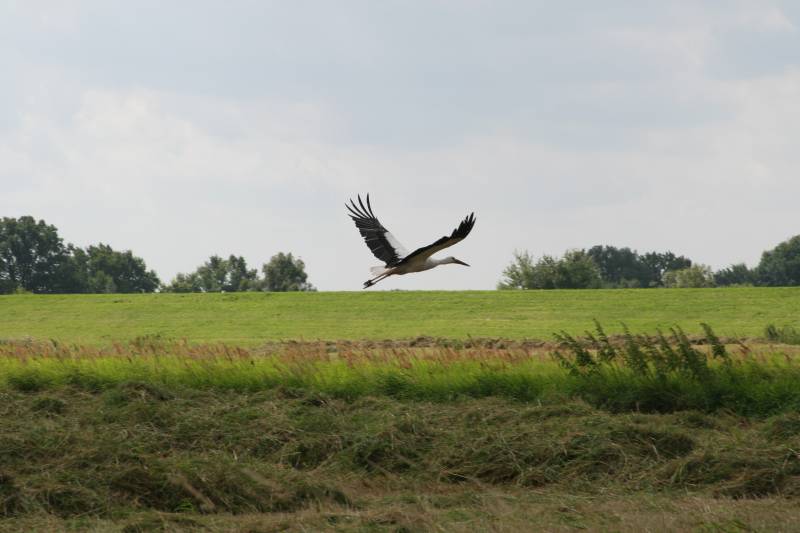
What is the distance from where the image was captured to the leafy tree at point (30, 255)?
74.8 metres

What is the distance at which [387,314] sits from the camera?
36.2 m

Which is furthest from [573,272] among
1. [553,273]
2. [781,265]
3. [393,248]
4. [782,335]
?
[393,248]

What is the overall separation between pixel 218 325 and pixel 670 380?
2284 centimetres

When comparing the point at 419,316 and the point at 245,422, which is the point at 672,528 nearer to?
the point at 245,422

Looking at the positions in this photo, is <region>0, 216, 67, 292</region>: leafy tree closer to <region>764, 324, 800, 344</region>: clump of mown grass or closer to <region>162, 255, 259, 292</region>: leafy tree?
<region>162, 255, 259, 292</region>: leafy tree

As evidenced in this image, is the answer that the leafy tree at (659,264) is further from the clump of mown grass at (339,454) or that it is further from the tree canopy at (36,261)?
the clump of mown grass at (339,454)

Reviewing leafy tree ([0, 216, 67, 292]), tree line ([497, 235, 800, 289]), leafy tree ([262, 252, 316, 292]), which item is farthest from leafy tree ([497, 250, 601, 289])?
leafy tree ([0, 216, 67, 292])

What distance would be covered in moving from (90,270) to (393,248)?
241 ft

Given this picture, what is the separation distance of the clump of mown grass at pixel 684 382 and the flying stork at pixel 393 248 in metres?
2.50

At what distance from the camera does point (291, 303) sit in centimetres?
3919

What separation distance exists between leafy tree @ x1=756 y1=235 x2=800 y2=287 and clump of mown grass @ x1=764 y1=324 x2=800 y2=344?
200 ft

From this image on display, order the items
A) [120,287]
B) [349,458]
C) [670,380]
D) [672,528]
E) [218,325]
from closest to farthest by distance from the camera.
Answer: [672,528] → [349,458] → [670,380] → [218,325] → [120,287]

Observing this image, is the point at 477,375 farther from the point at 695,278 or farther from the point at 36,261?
the point at 36,261

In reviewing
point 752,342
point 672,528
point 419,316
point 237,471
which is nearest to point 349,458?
point 237,471
